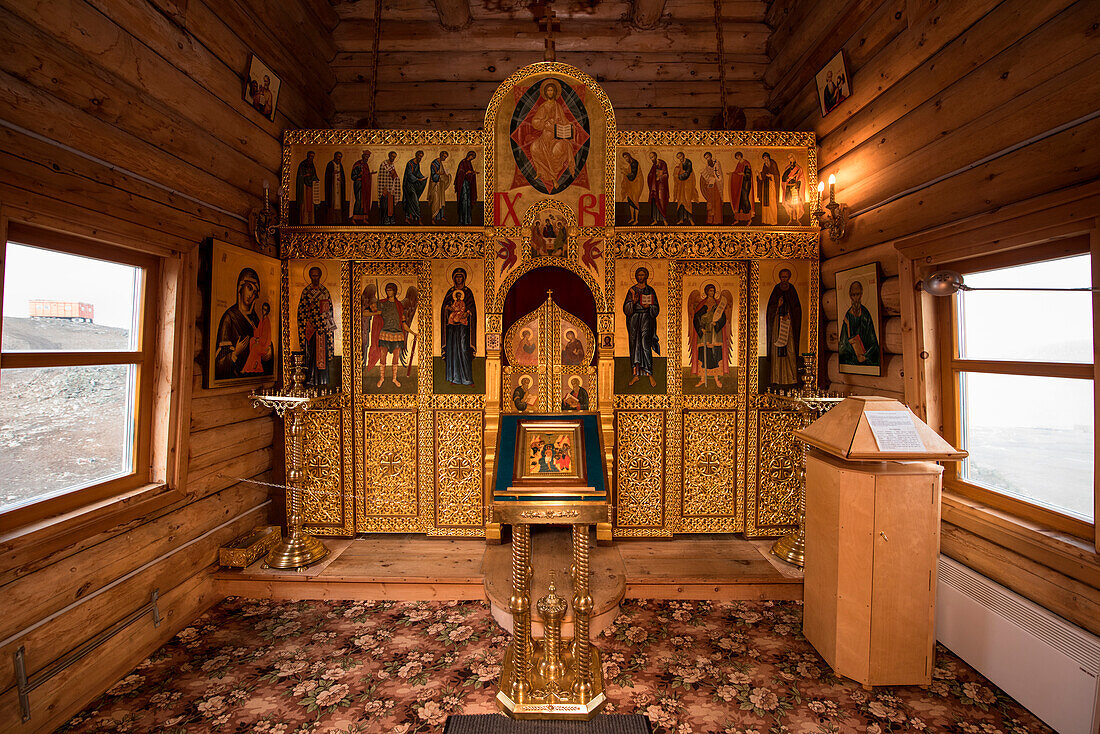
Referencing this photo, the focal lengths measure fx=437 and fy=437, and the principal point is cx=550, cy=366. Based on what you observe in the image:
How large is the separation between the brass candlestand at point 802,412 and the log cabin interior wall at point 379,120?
51 centimetres

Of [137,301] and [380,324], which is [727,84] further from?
[137,301]

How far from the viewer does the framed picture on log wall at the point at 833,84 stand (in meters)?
4.44

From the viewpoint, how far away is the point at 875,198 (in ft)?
13.5

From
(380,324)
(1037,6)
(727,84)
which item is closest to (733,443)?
(1037,6)

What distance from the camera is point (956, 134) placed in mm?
3229

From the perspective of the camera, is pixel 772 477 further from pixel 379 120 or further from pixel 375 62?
pixel 375 62

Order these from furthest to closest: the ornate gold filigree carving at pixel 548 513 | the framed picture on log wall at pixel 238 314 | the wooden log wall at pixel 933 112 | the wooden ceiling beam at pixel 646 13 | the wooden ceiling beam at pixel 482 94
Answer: the wooden ceiling beam at pixel 482 94
the wooden ceiling beam at pixel 646 13
the framed picture on log wall at pixel 238 314
the ornate gold filigree carving at pixel 548 513
the wooden log wall at pixel 933 112

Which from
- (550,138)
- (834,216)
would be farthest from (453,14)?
(834,216)

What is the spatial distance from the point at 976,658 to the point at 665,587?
2.20m

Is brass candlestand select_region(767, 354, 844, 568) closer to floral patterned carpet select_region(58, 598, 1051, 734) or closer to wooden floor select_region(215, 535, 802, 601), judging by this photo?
wooden floor select_region(215, 535, 802, 601)

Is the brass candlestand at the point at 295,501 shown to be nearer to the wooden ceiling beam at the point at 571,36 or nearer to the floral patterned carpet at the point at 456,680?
the floral patterned carpet at the point at 456,680

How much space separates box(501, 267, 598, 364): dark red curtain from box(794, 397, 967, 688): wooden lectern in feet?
9.51

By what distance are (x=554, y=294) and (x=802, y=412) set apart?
10.4 ft

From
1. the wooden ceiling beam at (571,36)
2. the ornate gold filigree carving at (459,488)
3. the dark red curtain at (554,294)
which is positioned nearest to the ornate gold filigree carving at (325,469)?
the ornate gold filigree carving at (459,488)
